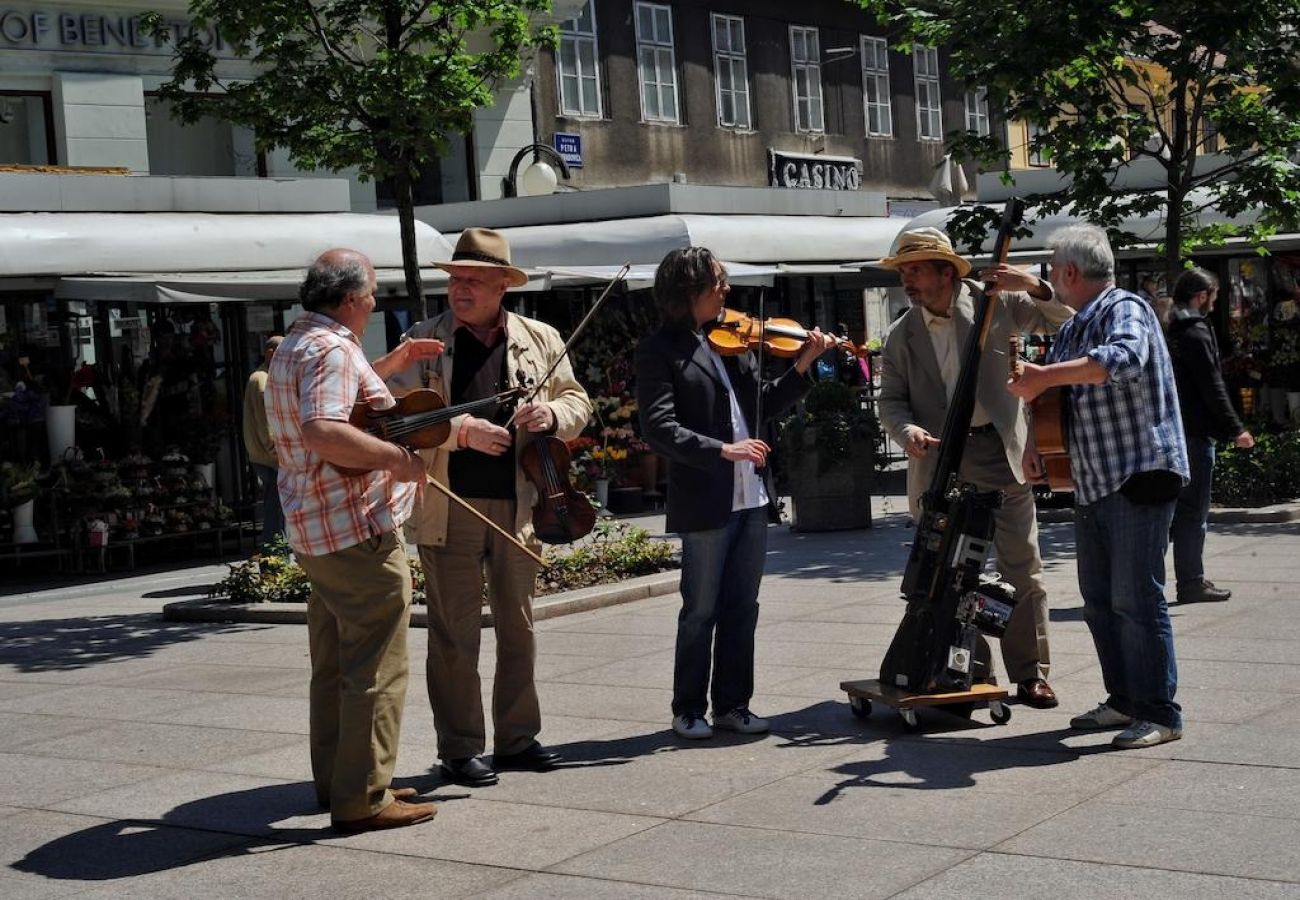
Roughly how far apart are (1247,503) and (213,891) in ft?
34.8

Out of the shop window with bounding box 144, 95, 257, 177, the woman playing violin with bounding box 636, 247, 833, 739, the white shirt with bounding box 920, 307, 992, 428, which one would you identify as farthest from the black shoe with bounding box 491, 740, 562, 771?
the shop window with bounding box 144, 95, 257, 177

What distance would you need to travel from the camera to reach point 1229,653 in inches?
336

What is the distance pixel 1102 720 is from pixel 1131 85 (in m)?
9.43

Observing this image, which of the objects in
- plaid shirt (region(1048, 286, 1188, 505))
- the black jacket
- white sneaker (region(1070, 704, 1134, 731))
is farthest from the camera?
the black jacket

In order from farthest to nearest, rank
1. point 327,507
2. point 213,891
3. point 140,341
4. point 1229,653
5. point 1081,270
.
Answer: point 140,341
point 1229,653
point 1081,270
point 327,507
point 213,891

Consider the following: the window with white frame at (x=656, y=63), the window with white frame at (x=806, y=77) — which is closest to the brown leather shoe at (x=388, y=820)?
the window with white frame at (x=656, y=63)

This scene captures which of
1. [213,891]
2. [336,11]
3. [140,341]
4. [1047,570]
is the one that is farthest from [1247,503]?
[213,891]

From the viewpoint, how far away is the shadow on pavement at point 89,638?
1055 centimetres

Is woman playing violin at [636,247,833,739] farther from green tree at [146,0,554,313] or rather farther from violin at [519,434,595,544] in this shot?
green tree at [146,0,554,313]

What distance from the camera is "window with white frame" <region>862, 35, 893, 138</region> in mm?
35406

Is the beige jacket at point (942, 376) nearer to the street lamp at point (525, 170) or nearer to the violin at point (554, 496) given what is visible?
the violin at point (554, 496)

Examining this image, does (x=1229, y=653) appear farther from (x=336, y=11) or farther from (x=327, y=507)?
(x=336, y=11)

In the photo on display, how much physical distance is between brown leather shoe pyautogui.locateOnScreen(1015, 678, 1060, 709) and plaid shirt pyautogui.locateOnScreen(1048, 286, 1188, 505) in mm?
947

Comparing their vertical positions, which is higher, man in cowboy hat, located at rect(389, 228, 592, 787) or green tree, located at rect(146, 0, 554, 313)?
green tree, located at rect(146, 0, 554, 313)
